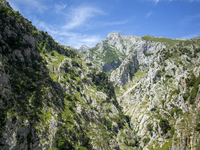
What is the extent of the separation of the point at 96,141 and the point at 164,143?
52.9 m

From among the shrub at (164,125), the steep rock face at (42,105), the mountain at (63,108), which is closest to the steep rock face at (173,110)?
the shrub at (164,125)

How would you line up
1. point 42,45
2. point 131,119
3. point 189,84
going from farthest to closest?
point 131,119 < point 42,45 < point 189,84

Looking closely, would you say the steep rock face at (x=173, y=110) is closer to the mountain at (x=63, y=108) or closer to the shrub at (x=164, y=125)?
the shrub at (x=164, y=125)

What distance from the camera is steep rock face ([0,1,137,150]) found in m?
56.2

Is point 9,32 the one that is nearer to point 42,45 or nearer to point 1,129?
point 1,129

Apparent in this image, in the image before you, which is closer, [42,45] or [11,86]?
[11,86]

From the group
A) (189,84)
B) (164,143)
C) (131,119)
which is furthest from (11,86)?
(131,119)

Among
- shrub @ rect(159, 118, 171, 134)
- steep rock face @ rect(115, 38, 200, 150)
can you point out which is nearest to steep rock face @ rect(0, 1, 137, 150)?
steep rock face @ rect(115, 38, 200, 150)

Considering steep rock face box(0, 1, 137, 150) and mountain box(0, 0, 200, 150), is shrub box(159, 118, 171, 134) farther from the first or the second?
steep rock face box(0, 1, 137, 150)

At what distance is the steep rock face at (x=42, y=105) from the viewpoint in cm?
5625

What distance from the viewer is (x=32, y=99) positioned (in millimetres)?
72062

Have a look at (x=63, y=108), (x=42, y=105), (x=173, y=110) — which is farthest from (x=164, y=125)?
(x=42, y=105)

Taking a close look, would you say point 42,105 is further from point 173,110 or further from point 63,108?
point 173,110

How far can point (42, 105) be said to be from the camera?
78.6 meters
